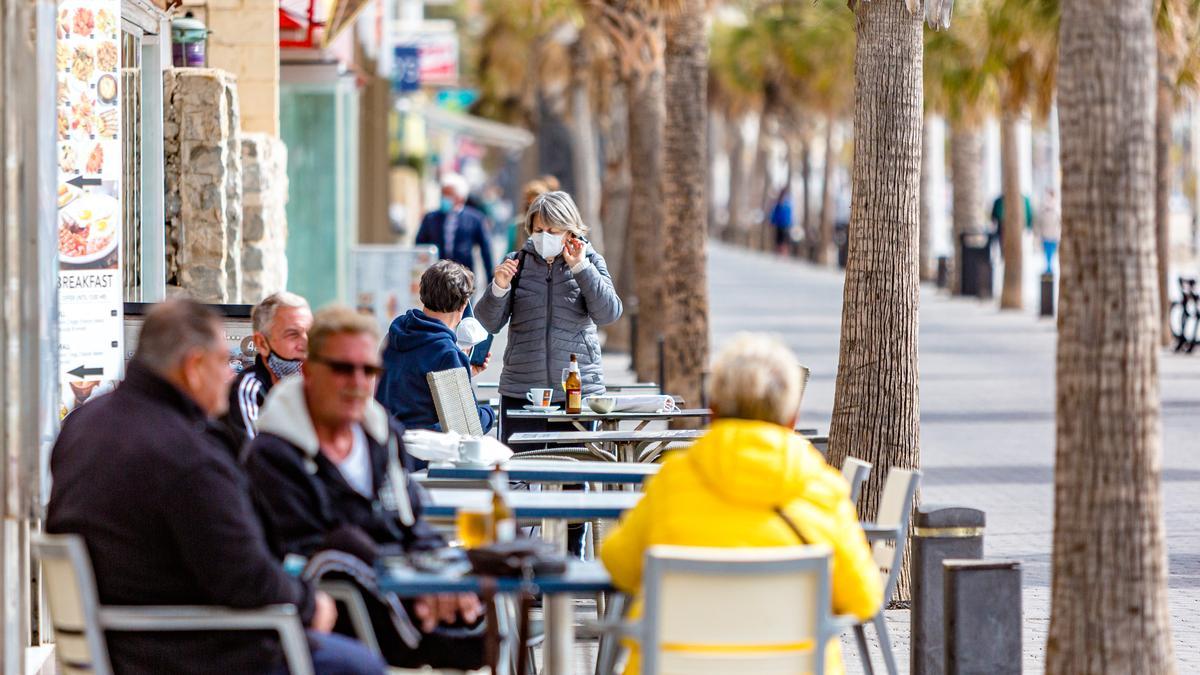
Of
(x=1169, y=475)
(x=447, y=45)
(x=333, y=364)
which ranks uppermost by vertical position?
(x=447, y=45)

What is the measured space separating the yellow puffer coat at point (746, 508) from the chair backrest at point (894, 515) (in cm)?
134

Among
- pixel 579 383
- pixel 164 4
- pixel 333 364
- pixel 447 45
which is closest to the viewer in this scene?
pixel 333 364

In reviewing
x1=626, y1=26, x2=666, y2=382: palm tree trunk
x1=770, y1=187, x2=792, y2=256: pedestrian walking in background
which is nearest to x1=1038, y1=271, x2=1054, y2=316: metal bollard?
x1=626, y1=26, x2=666, y2=382: palm tree trunk

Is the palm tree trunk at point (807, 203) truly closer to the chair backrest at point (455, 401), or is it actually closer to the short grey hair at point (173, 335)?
the chair backrest at point (455, 401)

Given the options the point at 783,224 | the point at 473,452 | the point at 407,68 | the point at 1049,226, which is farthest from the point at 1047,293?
the point at 783,224

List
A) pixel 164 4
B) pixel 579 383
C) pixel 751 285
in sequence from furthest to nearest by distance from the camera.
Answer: pixel 751 285
pixel 164 4
pixel 579 383

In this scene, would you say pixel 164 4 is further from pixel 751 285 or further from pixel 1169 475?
pixel 751 285

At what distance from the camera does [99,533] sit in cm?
477

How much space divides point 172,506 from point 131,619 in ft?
0.95

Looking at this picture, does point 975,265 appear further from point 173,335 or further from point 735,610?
point 173,335

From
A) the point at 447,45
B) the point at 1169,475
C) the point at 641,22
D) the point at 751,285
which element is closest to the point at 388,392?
the point at 1169,475

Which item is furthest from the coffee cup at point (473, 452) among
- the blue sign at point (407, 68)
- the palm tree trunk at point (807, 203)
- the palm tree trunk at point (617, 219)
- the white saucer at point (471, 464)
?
the palm tree trunk at point (807, 203)

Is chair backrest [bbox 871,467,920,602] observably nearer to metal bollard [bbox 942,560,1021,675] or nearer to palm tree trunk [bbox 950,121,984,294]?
metal bollard [bbox 942,560,1021,675]

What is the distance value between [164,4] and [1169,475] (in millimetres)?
7209
